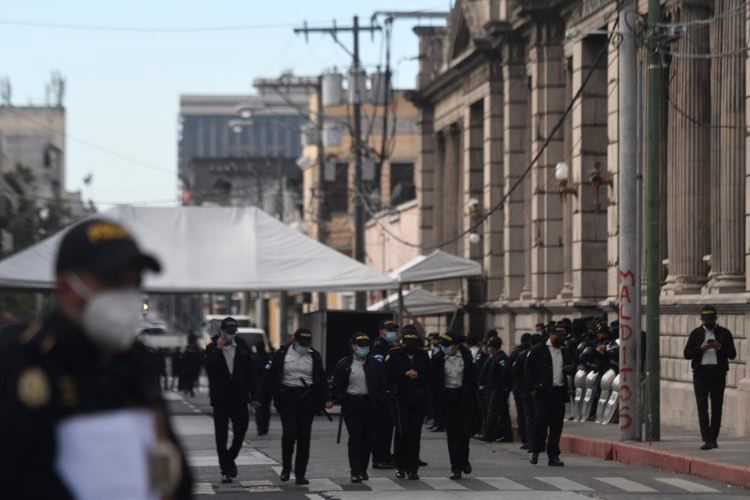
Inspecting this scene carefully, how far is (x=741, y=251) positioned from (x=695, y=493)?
10609mm

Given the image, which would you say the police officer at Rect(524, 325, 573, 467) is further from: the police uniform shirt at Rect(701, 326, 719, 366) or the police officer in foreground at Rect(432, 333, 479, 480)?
the police uniform shirt at Rect(701, 326, 719, 366)

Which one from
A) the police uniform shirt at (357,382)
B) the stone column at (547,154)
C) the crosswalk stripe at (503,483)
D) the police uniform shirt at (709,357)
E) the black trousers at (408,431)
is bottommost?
the crosswalk stripe at (503,483)

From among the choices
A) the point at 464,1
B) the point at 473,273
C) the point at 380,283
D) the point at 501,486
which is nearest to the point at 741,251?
the point at 380,283

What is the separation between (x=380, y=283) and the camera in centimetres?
3316

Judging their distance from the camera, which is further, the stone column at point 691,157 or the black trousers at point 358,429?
the stone column at point 691,157

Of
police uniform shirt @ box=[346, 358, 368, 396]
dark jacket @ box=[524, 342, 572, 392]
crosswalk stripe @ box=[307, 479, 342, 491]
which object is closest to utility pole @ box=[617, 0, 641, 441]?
dark jacket @ box=[524, 342, 572, 392]

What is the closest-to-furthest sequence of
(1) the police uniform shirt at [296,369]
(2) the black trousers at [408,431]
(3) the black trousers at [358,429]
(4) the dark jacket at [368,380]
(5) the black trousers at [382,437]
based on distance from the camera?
(1) the police uniform shirt at [296,369] → (3) the black trousers at [358,429] → (4) the dark jacket at [368,380] → (2) the black trousers at [408,431] → (5) the black trousers at [382,437]

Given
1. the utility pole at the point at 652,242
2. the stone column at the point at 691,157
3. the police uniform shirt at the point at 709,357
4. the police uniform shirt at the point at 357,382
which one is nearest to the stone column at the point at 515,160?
the stone column at the point at 691,157

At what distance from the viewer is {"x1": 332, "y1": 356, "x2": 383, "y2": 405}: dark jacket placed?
19047mm

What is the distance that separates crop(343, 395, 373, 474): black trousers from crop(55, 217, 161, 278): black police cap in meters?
14.1

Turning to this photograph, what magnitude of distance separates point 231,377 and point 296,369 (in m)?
0.88

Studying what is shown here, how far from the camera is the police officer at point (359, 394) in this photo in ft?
62.0

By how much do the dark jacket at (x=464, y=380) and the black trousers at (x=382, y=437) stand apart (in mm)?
893

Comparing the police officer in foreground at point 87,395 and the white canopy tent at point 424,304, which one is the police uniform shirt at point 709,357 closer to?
the police officer in foreground at point 87,395
